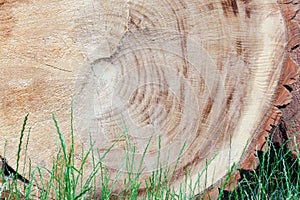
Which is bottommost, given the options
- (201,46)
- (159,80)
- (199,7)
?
(159,80)

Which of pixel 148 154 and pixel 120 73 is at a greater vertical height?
pixel 120 73

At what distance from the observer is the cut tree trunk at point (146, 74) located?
1.88m

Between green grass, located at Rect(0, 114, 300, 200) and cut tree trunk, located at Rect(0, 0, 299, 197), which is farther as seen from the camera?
cut tree trunk, located at Rect(0, 0, 299, 197)

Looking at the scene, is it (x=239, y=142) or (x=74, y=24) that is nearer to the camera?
(x=74, y=24)

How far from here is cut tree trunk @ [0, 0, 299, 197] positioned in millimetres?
1880

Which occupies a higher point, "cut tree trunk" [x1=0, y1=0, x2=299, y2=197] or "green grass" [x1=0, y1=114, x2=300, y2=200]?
"cut tree trunk" [x1=0, y1=0, x2=299, y2=197]

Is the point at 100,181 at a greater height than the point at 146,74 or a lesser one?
lesser

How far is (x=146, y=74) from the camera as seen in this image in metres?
1.93

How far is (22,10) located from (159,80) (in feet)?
1.72

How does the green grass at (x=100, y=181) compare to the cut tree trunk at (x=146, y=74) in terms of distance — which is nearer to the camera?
the green grass at (x=100, y=181)

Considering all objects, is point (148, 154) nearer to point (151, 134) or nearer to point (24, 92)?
point (151, 134)

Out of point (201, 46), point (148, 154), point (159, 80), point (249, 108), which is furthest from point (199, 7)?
point (148, 154)

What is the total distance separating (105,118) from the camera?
6.39ft

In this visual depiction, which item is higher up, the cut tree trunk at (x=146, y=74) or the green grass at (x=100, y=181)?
the cut tree trunk at (x=146, y=74)
